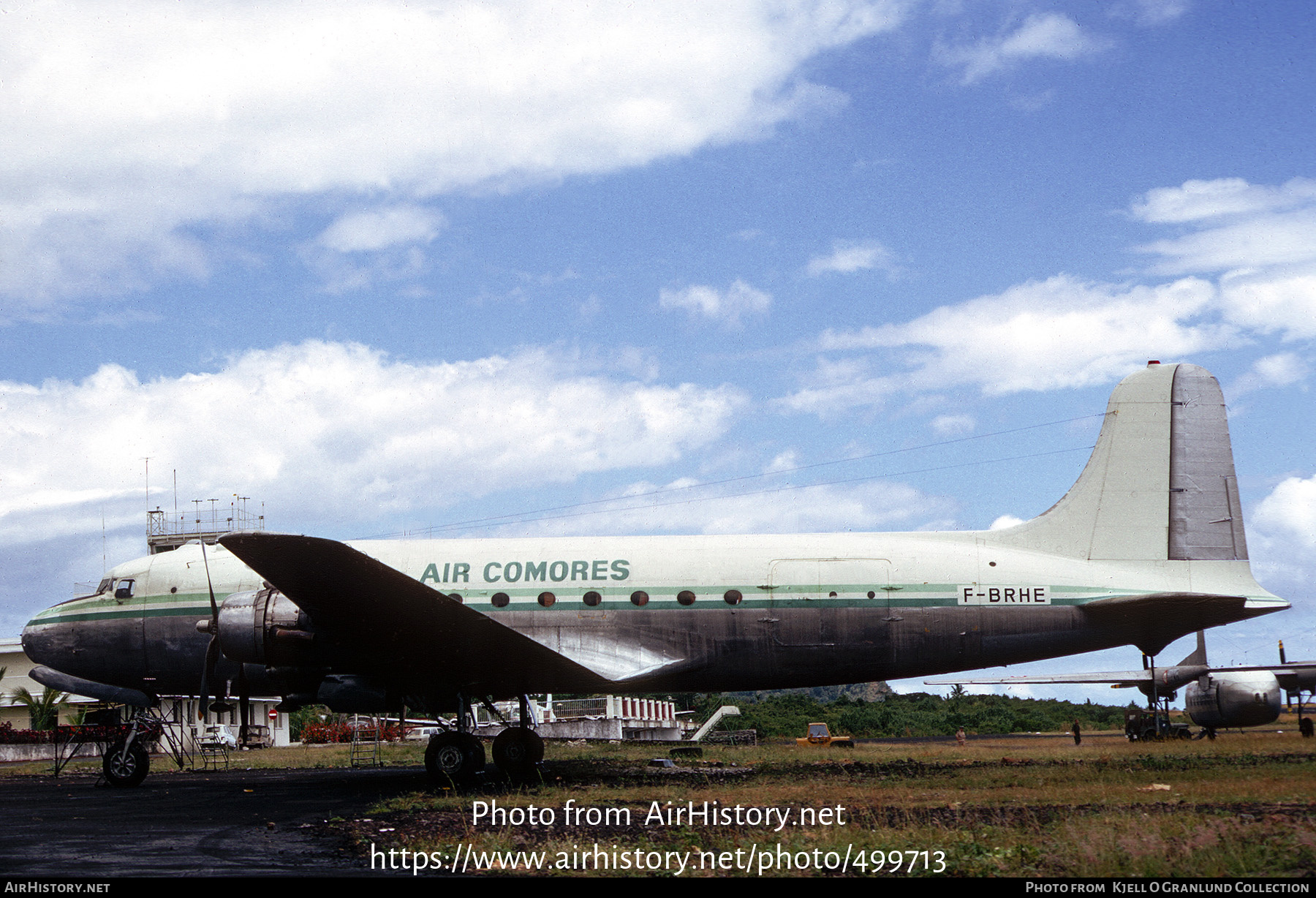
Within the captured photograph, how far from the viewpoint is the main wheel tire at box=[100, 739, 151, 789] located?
18047 mm

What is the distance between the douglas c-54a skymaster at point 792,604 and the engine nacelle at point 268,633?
3 centimetres

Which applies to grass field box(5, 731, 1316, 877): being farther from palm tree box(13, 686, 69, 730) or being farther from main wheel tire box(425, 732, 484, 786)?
palm tree box(13, 686, 69, 730)

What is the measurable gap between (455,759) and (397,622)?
254 centimetres

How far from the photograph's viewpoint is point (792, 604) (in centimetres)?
1658

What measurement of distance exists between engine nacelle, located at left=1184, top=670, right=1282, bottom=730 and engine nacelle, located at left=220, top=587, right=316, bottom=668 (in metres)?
28.9

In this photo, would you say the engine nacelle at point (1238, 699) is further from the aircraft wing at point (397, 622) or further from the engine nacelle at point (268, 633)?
the engine nacelle at point (268, 633)

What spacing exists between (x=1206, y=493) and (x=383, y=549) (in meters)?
14.0

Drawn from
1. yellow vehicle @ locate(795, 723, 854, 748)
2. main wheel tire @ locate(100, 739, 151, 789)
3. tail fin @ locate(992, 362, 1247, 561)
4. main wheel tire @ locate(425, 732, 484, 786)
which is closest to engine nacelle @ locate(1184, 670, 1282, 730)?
yellow vehicle @ locate(795, 723, 854, 748)

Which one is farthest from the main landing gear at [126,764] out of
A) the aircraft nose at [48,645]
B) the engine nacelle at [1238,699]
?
the engine nacelle at [1238,699]

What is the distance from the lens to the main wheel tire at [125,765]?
18047mm

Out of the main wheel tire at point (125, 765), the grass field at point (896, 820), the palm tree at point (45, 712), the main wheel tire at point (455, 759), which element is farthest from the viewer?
the palm tree at point (45, 712)

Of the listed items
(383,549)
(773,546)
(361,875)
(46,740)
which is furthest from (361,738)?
(361,875)

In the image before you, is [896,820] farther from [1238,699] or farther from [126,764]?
[1238,699]

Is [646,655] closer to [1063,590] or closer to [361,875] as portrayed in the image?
[1063,590]
